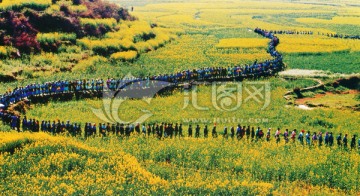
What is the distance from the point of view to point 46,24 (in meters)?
52.5

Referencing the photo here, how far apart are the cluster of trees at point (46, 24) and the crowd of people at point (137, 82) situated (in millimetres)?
12334

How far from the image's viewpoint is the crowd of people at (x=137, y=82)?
31.5 metres

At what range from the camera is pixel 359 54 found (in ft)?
187

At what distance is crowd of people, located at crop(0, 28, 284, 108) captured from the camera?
103 feet

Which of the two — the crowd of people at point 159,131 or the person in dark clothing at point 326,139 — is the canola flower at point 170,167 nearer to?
the person in dark clothing at point 326,139

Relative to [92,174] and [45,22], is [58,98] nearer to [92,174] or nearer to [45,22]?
[92,174]

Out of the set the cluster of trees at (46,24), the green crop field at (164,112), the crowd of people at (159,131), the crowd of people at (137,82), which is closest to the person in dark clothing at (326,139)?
the crowd of people at (159,131)

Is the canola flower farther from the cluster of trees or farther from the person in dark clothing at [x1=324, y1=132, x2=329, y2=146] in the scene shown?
the cluster of trees

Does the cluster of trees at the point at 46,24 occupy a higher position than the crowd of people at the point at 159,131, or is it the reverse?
the cluster of trees at the point at 46,24

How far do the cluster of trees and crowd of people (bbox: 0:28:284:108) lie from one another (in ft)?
40.5

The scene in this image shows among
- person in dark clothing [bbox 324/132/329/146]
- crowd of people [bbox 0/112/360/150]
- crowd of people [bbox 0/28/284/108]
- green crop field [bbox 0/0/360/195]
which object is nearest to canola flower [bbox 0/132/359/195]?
green crop field [bbox 0/0/360/195]

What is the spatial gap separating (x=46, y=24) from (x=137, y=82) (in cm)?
2074

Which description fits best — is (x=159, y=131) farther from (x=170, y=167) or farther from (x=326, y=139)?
(x=326, y=139)

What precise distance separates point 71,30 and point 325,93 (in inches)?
1140
